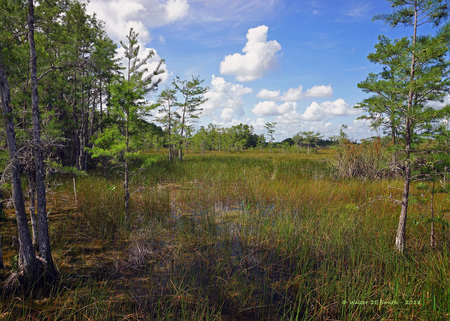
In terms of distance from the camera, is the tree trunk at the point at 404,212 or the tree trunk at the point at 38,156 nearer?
the tree trunk at the point at 38,156

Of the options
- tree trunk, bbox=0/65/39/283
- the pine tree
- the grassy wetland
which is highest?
the pine tree

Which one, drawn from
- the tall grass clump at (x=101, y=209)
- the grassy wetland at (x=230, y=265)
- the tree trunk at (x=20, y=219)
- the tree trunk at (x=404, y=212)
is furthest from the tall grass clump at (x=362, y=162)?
the tree trunk at (x=20, y=219)

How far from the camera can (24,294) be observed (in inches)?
122

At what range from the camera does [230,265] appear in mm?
4086

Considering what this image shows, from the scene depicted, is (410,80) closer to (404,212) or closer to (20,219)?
(404,212)

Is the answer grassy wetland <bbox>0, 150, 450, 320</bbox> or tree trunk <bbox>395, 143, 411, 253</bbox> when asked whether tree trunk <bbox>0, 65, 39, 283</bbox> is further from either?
tree trunk <bbox>395, 143, 411, 253</bbox>

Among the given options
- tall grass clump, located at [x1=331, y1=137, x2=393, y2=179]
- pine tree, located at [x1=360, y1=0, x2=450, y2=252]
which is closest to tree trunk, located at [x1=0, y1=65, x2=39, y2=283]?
pine tree, located at [x1=360, y1=0, x2=450, y2=252]

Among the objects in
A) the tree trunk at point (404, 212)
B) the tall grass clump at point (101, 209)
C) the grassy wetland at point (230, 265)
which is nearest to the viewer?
the grassy wetland at point (230, 265)

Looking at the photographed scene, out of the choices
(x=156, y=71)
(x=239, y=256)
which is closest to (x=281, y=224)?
(x=239, y=256)

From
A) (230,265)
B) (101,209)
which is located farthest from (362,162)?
(101,209)

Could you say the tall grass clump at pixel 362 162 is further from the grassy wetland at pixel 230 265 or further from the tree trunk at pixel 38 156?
the tree trunk at pixel 38 156

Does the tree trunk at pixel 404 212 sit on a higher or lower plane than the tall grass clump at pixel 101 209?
higher

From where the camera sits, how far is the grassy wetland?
2941 mm

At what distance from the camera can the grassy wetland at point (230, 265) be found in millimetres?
2941
